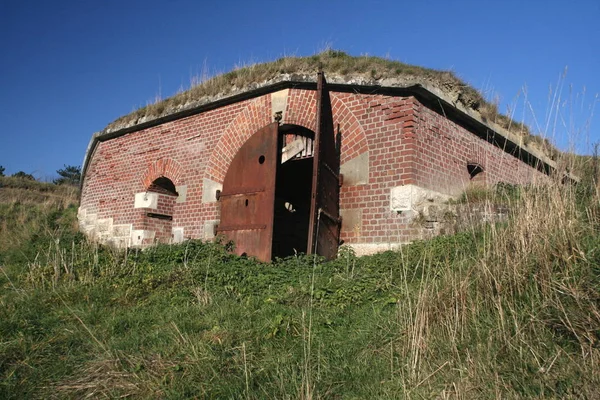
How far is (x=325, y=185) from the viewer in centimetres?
698

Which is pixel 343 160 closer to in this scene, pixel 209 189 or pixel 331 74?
pixel 331 74

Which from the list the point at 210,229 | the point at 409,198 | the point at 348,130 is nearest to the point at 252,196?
the point at 210,229

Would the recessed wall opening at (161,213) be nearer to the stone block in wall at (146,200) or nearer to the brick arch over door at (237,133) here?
the stone block in wall at (146,200)

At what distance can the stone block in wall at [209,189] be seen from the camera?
28.0 ft

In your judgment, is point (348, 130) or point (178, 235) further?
point (178, 235)

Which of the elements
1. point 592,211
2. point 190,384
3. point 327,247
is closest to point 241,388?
point 190,384

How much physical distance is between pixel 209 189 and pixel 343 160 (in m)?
2.72

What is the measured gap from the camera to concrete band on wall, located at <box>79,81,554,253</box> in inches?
271

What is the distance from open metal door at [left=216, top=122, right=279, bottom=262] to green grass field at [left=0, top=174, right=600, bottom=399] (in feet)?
6.42

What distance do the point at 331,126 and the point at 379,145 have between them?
3.04 feet

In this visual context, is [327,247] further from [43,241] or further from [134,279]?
[43,241]

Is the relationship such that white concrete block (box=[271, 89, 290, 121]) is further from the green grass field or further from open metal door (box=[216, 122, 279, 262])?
the green grass field

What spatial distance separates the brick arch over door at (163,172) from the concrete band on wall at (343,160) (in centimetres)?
2

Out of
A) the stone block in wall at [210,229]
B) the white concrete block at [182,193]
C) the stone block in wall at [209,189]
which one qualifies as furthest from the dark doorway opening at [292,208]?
the white concrete block at [182,193]
